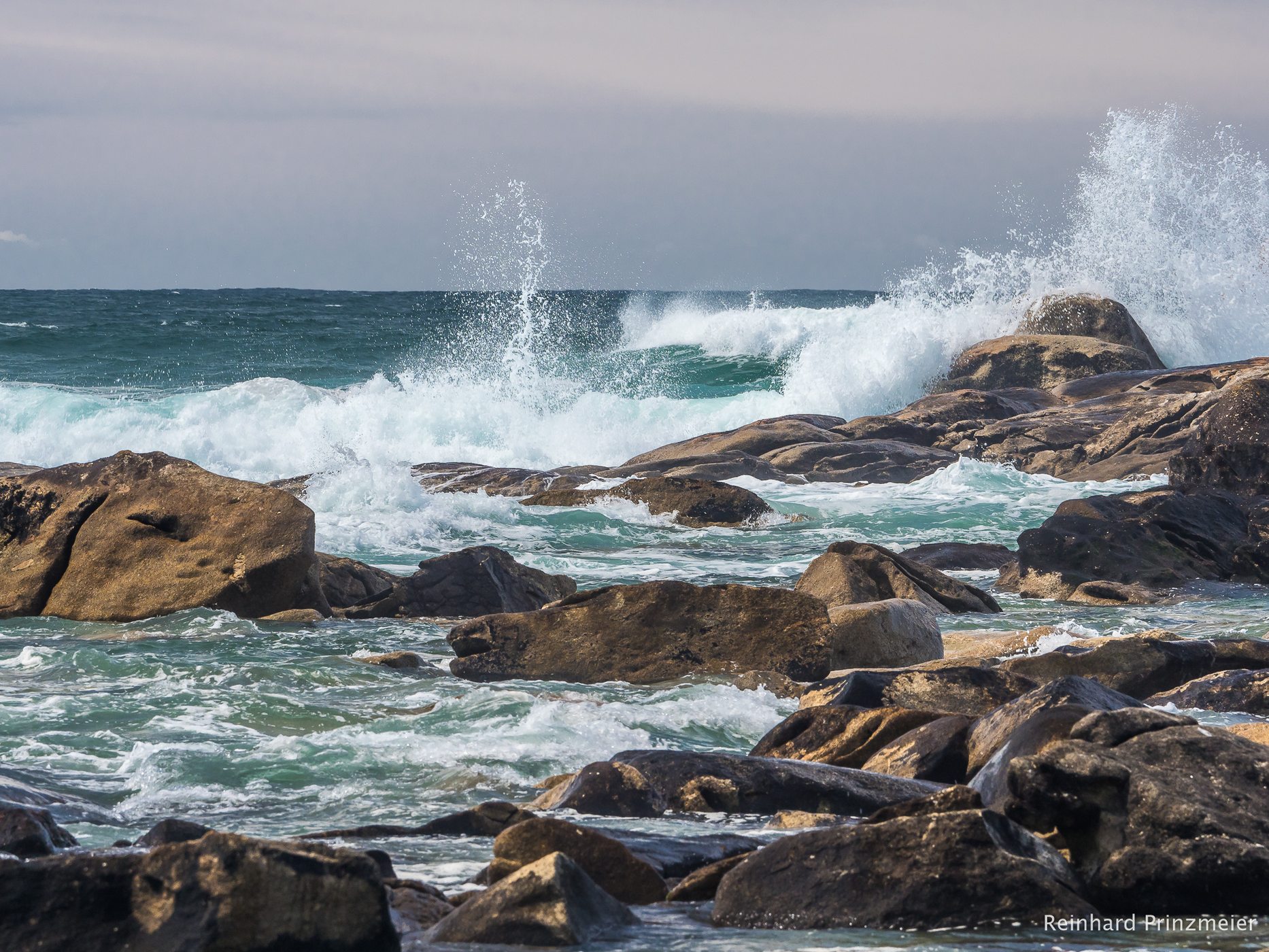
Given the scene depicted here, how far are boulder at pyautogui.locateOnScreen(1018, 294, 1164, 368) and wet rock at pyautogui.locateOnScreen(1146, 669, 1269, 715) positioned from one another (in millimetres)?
22007

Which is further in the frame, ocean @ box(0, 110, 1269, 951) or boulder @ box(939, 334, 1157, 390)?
boulder @ box(939, 334, 1157, 390)

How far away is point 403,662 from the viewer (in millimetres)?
8164

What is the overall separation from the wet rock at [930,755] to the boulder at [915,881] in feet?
5.24

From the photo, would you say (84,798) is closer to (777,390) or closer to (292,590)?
(292,590)

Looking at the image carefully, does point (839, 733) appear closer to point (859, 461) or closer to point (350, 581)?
point (350, 581)

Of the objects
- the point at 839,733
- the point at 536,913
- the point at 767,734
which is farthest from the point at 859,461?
the point at 536,913

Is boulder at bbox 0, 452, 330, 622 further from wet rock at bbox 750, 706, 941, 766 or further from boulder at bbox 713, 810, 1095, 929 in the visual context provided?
boulder at bbox 713, 810, 1095, 929

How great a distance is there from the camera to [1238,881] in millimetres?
3506

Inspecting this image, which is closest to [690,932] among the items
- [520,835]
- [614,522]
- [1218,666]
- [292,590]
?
[520,835]

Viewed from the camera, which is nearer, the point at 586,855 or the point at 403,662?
the point at 586,855

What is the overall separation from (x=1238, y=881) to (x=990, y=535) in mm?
11964

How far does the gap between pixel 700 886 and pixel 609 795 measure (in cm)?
104

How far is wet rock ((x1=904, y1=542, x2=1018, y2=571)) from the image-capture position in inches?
502

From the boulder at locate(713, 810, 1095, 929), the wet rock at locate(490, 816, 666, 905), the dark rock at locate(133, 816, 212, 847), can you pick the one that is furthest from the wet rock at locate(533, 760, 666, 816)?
the dark rock at locate(133, 816, 212, 847)
